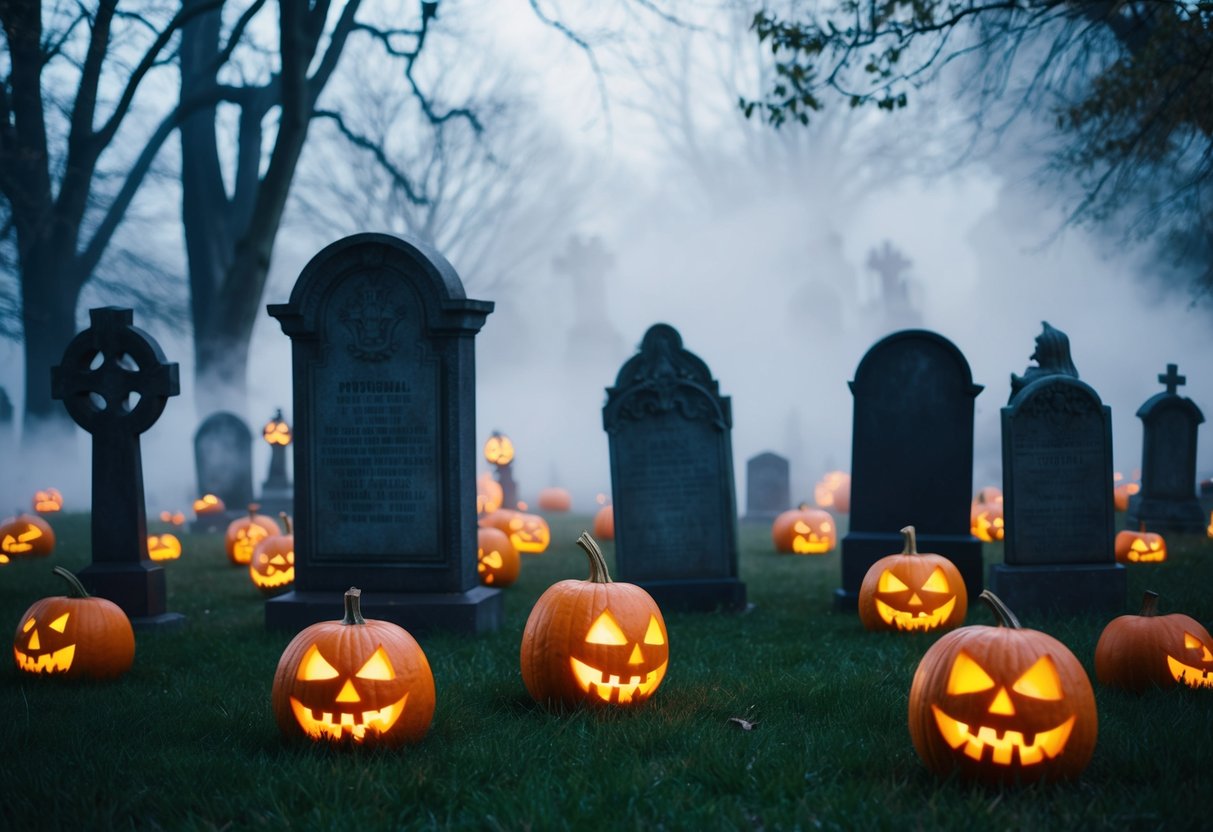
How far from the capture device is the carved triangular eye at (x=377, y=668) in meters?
4.25

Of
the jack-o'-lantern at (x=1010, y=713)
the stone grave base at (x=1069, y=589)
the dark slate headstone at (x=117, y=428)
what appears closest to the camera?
the jack-o'-lantern at (x=1010, y=713)

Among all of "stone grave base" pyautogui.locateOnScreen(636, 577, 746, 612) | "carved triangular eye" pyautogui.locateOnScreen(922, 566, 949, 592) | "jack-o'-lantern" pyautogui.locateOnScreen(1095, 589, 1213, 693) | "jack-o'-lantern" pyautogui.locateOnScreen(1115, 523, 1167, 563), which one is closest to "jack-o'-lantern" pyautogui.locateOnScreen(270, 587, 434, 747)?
"jack-o'-lantern" pyautogui.locateOnScreen(1095, 589, 1213, 693)

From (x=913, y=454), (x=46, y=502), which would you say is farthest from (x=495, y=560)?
(x=46, y=502)

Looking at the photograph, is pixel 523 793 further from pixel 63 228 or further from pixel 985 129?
pixel 985 129

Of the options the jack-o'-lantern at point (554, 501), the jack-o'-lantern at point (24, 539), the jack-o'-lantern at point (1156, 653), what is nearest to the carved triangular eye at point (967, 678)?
the jack-o'-lantern at point (1156, 653)

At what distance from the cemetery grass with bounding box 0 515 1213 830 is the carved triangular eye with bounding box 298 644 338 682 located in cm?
29

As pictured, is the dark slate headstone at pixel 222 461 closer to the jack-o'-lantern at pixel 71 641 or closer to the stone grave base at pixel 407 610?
the stone grave base at pixel 407 610

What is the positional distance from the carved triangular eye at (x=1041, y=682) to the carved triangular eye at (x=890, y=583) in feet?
10.1

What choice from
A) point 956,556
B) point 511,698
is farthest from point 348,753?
point 956,556

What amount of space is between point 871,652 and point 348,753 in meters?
3.31

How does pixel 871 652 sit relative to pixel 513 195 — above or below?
below

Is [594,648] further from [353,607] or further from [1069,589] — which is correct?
[1069,589]

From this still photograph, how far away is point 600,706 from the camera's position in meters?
4.86

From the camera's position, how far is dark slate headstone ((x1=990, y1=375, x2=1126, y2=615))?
24.6 feet
